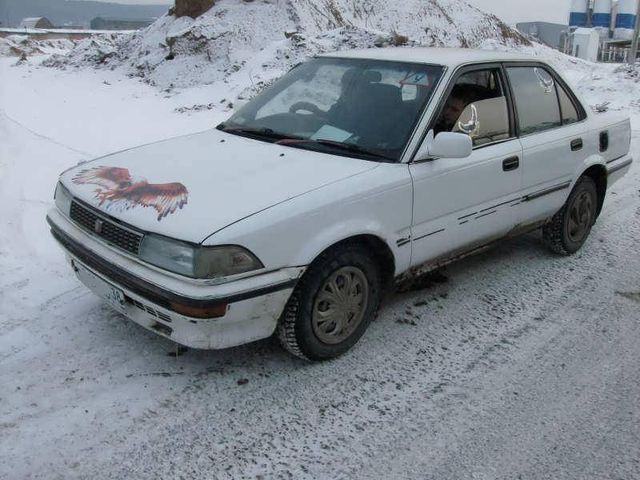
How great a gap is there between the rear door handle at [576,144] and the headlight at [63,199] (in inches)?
141

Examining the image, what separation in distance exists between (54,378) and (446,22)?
18.6m

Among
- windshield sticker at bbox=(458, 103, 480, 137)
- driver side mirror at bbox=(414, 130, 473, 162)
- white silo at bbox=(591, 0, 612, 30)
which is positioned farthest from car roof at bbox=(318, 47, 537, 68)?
white silo at bbox=(591, 0, 612, 30)

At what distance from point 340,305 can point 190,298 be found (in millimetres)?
920

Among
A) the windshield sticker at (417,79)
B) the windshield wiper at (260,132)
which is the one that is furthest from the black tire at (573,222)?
the windshield wiper at (260,132)

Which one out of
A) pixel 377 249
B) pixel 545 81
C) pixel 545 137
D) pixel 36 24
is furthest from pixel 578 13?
pixel 36 24

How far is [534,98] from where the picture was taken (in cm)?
451

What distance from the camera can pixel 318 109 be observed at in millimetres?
3957

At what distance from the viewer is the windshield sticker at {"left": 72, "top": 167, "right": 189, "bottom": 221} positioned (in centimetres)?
304

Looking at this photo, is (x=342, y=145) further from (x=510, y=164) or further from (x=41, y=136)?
(x=41, y=136)

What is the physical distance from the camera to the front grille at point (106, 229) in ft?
9.84

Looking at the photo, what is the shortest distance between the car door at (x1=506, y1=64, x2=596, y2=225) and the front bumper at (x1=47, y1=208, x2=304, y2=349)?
7.14 feet

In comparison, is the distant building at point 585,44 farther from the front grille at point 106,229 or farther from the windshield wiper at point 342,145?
the front grille at point 106,229

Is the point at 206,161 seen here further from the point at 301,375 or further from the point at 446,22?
the point at 446,22

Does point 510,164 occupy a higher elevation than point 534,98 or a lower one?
lower
